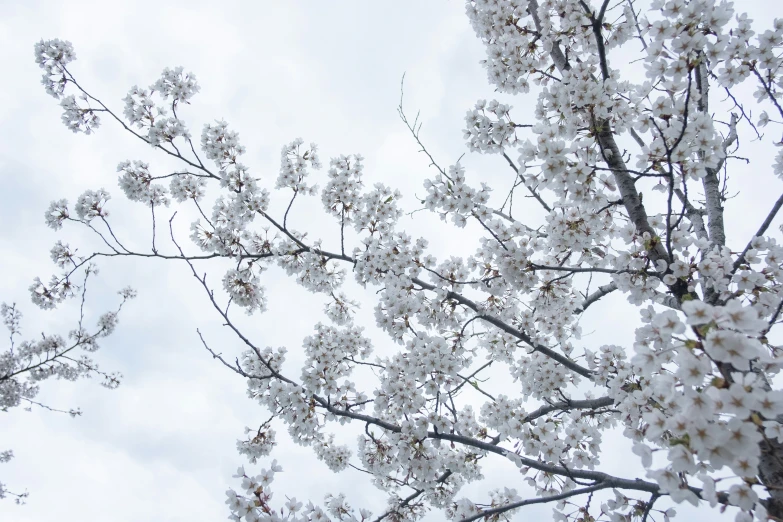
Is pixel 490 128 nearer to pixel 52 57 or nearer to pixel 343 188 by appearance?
pixel 343 188

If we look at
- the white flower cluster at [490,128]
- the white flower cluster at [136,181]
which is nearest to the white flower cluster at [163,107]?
the white flower cluster at [136,181]

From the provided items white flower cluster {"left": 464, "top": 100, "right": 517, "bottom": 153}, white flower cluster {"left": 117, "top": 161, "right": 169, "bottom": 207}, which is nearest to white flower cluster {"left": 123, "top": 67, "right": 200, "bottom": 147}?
white flower cluster {"left": 117, "top": 161, "right": 169, "bottom": 207}

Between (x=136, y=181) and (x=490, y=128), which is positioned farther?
(x=136, y=181)

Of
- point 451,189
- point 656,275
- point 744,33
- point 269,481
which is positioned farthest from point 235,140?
point 744,33

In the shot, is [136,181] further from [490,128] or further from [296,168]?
[490,128]

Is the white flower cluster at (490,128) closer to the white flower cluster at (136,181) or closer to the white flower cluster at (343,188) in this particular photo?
the white flower cluster at (343,188)

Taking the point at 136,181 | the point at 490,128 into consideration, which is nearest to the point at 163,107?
the point at 136,181

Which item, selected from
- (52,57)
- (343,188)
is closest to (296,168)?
(343,188)

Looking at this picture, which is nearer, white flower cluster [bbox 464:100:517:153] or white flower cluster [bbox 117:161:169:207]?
white flower cluster [bbox 464:100:517:153]

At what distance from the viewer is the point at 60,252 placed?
7.98 meters

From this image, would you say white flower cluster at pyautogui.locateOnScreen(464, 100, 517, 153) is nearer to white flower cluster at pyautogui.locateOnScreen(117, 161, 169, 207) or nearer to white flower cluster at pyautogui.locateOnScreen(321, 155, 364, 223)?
white flower cluster at pyautogui.locateOnScreen(321, 155, 364, 223)

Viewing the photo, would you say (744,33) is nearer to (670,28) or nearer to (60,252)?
(670,28)

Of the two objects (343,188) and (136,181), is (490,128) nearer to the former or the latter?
(343,188)

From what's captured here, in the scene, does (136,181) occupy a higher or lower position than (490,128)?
higher
